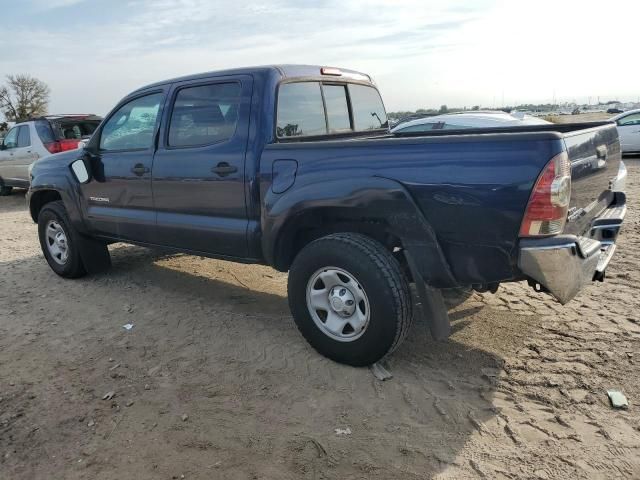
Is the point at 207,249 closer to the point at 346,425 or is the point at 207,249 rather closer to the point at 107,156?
the point at 107,156

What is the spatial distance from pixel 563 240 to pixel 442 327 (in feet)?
2.96

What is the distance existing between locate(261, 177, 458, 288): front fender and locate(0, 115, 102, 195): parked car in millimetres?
8836

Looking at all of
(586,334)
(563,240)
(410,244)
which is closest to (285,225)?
(410,244)

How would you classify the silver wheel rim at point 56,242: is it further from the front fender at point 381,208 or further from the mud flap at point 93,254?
the front fender at point 381,208

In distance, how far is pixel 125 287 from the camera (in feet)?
17.7

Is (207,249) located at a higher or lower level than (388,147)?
lower

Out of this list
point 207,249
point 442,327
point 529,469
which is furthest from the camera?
point 207,249

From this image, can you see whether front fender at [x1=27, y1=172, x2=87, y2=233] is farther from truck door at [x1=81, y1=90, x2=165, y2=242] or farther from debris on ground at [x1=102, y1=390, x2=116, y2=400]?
debris on ground at [x1=102, y1=390, x2=116, y2=400]

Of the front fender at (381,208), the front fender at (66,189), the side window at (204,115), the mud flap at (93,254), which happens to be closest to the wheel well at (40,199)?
the front fender at (66,189)

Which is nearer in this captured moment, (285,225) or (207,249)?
(285,225)

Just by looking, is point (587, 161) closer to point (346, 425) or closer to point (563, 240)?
point (563, 240)

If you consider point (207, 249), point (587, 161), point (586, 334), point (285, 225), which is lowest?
point (586, 334)

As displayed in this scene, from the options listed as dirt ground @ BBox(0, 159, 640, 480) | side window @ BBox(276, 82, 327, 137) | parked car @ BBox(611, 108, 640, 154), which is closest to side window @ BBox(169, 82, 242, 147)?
side window @ BBox(276, 82, 327, 137)

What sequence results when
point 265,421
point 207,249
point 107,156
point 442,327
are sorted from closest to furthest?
point 265,421
point 442,327
point 207,249
point 107,156
